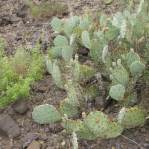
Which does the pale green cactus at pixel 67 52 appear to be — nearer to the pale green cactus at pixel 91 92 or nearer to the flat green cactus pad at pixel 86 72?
the flat green cactus pad at pixel 86 72

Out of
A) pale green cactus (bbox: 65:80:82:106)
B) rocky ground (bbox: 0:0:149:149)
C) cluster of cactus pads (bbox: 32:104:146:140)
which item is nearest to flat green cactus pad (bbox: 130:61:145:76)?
rocky ground (bbox: 0:0:149:149)

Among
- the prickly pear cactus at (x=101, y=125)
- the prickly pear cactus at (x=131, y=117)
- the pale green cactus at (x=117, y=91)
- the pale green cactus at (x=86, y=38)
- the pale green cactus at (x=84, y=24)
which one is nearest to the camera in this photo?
the prickly pear cactus at (x=101, y=125)

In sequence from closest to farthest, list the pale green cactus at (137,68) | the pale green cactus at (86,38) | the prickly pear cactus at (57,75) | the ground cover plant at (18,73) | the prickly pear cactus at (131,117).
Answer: the prickly pear cactus at (131,117)
the pale green cactus at (137,68)
the prickly pear cactus at (57,75)
the ground cover plant at (18,73)
the pale green cactus at (86,38)

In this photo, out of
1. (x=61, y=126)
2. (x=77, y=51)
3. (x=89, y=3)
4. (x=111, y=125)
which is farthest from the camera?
(x=89, y=3)

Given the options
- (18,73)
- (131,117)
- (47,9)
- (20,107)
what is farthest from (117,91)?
(47,9)

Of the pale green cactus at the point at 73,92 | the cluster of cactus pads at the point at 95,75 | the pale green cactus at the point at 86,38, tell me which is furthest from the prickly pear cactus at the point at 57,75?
the pale green cactus at the point at 86,38

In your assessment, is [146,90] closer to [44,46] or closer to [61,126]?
[61,126]

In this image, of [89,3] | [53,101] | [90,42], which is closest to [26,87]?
[53,101]
